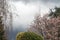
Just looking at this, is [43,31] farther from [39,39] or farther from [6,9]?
[39,39]

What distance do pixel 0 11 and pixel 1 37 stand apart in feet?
11.7

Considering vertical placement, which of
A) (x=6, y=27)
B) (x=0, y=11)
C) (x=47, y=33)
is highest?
(x=0, y=11)

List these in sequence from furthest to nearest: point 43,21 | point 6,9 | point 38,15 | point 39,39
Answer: point 38,15
point 43,21
point 6,9
point 39,39

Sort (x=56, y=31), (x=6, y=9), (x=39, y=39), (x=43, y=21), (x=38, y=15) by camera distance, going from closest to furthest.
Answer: (x=39, y=39) → (x=6, y=9) → (x=56, y=31) → (x=43, y=21) → (x=38, y=15)

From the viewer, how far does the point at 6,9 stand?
18.9 metres

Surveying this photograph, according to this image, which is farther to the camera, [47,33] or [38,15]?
[38,15]

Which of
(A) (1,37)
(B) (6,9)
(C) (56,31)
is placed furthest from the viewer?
(C) (56,31)

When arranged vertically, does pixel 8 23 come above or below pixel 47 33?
above

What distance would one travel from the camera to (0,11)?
62.5 feet

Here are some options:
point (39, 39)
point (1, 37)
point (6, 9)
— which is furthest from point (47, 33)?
point (39, 39)

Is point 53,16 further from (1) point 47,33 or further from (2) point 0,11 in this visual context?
(2) point 0,11

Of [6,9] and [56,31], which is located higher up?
[6,9]

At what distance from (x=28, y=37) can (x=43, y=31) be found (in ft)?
44.3

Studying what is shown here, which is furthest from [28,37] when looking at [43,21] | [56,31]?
[43,21]
